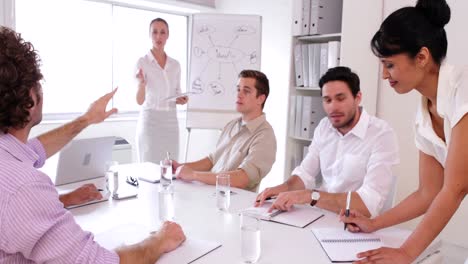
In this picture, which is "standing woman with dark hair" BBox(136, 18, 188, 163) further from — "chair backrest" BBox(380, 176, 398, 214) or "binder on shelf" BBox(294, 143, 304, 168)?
"chair backrest" BBox(380, 176, 398, 214)

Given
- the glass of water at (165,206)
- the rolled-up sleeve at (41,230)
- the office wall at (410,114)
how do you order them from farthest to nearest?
1. the office wall at (410,114)
2. the glass of water at (165,206)
3. the rolled-up sleeve at (41,230)

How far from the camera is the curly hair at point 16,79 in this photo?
3.05 ft

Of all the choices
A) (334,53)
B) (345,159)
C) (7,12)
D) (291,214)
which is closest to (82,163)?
(291,214)

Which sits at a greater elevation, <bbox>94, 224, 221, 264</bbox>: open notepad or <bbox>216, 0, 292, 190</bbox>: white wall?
<bbox>216, 0, 292, 190</bbox>: white wall

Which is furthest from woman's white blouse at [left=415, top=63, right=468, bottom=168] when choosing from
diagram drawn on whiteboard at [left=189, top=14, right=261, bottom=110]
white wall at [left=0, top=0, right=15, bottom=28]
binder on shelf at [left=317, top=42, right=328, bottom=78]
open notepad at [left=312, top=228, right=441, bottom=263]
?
white wall at [left=0, top=0, right=15, bottom=28]

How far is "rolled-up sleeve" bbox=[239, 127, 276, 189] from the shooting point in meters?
2.17

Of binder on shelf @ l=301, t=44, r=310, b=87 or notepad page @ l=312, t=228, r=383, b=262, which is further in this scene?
binder on shelf @ l=301, t=44, r=310, b=87

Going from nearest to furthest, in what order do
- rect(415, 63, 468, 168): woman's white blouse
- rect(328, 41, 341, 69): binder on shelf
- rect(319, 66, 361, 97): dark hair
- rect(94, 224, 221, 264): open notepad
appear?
1. rect(415, 63, 468, 168): woman's white blouse
2. rect(94, 224, 221, 264): open notepad
3. rect(319, 66, 361, 97): dark hair
4. rect(328, 41, 341, 69): binder on shelf

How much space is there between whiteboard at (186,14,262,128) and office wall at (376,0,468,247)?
1171 mm

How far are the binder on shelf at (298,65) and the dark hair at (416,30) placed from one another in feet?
7.24

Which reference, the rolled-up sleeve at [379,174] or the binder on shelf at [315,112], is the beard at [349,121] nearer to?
the rolled-up sleeve at [379,174]

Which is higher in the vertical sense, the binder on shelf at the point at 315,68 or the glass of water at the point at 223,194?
the binder on shelf at the point at 315,68

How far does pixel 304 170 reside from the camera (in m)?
2.19

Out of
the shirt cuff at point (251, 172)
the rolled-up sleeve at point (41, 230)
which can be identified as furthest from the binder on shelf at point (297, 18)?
the rolled-up sleeve at point (41, 230)
